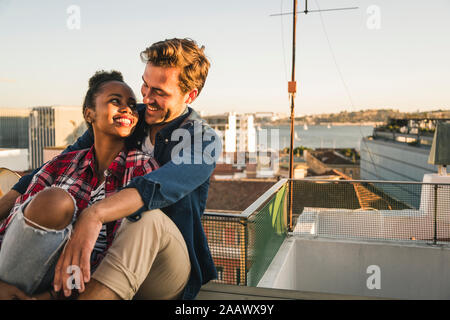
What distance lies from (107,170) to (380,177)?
37727 mm

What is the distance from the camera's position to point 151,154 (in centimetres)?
186

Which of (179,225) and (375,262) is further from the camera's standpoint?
(375,262)

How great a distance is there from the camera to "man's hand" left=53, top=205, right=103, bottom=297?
129cm

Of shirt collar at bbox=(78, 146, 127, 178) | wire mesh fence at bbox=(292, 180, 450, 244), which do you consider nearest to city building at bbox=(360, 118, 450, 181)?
wire mesh fence at bbox=(292, 180, 450, 244)

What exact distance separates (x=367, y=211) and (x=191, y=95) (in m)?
5.43

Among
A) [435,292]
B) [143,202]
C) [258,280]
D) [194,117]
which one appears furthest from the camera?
[435,292]

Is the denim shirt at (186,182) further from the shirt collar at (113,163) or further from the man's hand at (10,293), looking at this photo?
the man's hand at (10,293)

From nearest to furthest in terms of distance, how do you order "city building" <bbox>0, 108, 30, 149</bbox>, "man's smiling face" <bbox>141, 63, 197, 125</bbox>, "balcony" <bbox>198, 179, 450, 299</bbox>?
"man's smiling face" <bbox>141, 63, 197, 125</bbox> < "balcony" <bbox>198, 179, 450, 299</bbox> < "city building" <bbox>0, 108, 30, 149</bbox>

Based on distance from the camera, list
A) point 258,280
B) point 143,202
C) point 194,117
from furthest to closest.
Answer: point 258,280 → point 194,117 → point 143,202

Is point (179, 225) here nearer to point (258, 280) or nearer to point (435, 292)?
point (258, 280)

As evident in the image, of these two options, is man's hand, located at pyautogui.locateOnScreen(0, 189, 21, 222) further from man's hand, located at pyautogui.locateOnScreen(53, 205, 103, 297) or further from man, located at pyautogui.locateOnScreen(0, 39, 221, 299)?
man's hand, located at pyautogui.locateOnScreen(53, 205, 103, 297)

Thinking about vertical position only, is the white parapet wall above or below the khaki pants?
below

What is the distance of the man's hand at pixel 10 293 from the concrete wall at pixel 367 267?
4.39 meters
